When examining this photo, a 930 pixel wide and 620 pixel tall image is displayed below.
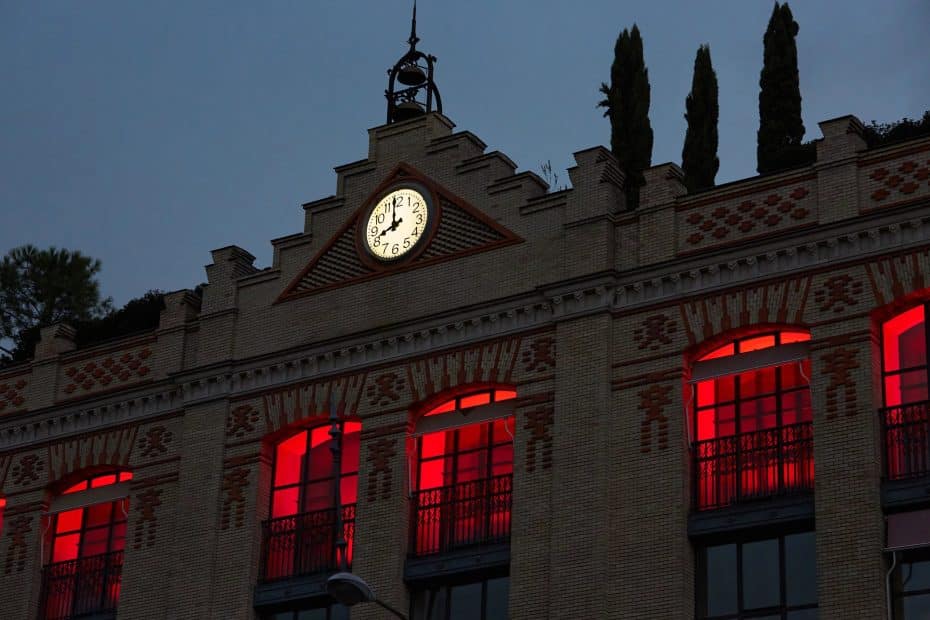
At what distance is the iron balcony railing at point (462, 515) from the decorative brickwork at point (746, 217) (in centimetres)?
495

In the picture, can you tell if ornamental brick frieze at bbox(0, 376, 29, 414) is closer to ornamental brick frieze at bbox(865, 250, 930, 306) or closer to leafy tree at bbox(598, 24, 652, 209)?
leafy tree at bbox(598, 24, 652, 209)

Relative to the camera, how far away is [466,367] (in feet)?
111

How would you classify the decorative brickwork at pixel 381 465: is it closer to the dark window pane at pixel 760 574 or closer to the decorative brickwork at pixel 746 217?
the decorative brickwork at pixel 746 217

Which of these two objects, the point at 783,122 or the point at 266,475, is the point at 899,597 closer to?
the point at 266,475

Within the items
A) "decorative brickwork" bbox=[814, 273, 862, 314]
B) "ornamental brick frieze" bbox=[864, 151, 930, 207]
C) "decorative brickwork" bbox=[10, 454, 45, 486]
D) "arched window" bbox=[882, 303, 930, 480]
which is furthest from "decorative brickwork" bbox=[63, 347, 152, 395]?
"arched window" bbox=[882, 303, 930, 480]

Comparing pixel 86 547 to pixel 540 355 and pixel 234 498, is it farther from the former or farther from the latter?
pixel 540 355

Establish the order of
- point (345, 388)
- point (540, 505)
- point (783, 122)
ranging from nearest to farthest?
1. point (540, 505)
2. point (345, 388)
3. point (783, 122)

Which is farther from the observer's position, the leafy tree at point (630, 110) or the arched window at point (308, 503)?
the leafy tree at point (630, 110)

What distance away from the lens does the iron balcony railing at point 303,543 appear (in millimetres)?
33938

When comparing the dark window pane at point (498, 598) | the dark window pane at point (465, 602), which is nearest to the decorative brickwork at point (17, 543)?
the dark window pane at point (465, 602)

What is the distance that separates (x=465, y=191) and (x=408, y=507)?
5.65m

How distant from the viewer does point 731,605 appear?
2959 centimetres

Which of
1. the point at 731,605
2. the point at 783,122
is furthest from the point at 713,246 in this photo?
the point at 783,122

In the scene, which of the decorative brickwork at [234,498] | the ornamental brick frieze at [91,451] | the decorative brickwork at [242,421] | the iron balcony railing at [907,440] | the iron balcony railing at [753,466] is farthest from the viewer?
the ornamental brick frieze at [91,451]
